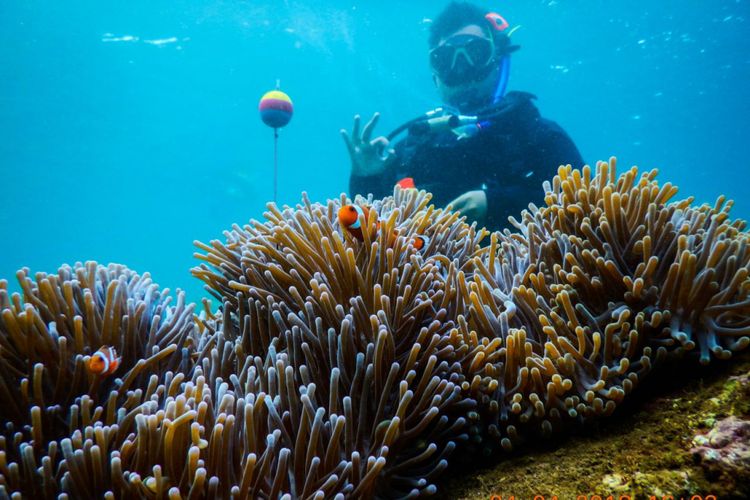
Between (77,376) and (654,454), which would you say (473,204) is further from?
(77,376)

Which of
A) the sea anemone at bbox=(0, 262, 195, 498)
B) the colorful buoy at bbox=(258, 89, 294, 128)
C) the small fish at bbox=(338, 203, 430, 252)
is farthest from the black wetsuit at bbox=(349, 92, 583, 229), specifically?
the sea anemone at bbox=(0, 262, 195, 498)

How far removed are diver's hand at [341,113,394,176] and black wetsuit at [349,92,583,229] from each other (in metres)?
0.14

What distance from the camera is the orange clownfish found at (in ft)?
5.22

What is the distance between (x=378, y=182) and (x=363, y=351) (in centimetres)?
484

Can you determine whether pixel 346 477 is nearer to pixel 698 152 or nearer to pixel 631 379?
pixel 631 379

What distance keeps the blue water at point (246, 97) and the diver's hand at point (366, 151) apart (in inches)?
1072

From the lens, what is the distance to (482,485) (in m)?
1.47

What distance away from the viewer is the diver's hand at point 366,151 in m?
5.93

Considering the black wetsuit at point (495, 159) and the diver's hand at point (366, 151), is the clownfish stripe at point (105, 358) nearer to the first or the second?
the diver's hand at point (366, 151)

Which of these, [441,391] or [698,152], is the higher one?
[698,152]

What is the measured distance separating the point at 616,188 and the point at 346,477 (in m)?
1.70

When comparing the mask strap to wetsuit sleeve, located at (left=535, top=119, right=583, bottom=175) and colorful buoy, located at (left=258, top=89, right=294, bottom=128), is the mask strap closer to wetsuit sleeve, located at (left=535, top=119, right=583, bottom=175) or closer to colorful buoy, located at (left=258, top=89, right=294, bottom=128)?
wetsuit sleeve, located at (left=535, top=119, right=583, bottom=175)

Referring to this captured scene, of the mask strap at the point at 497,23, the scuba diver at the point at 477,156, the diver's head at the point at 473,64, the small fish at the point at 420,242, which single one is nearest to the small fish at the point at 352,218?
the small fish at the point at 420,242

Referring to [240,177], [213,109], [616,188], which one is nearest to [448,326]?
[616,188]
